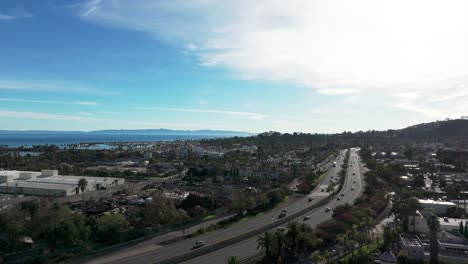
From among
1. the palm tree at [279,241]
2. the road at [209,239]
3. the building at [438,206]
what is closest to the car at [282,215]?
the road at [209,239]

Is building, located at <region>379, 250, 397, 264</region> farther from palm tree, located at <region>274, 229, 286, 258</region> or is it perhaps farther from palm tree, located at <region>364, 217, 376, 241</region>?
palm tree, located at <region>364, 217, 376, 241</region>

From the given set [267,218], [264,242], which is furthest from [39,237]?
[267,218]

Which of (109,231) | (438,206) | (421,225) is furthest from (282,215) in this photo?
(109,231)

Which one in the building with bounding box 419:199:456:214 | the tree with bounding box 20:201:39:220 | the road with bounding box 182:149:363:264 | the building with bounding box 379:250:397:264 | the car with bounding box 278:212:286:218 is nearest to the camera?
the building with bounding box 379:250:397:264

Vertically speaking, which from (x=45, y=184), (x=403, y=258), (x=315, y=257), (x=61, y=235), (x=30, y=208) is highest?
(x=30, y=208)

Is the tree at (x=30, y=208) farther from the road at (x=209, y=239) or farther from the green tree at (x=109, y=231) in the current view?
the road at (x=209, y=239)

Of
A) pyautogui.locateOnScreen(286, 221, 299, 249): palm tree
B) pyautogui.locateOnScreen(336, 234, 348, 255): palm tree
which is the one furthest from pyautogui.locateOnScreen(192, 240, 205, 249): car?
pyautogui.locateOnScreen(336, 234, 348, 255): palm tree

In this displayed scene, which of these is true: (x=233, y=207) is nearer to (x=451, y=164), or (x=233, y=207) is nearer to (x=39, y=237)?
(x=39, y=237)

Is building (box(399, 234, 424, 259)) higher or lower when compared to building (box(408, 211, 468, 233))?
lower

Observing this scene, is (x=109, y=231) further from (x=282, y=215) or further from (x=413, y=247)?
(x=413, y=247)
